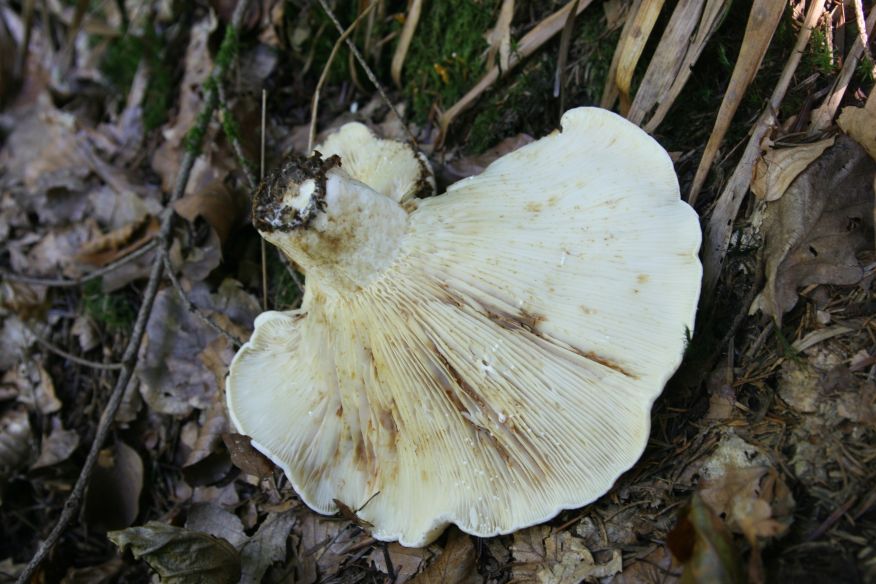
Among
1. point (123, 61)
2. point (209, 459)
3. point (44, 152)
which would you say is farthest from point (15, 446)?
point (123, 61)

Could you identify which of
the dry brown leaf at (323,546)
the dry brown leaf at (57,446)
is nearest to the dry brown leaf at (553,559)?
the dry brown leaf at (323,546)

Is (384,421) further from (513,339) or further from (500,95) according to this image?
(500,95)

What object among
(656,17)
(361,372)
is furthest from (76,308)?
(656,17)

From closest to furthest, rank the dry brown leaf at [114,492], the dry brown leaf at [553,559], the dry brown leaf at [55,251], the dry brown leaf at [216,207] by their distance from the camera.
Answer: the dry brown leaf at [553,559] < the dry brown leaf at [114,492] < the dry brown leaf at [216,207] < the dry brown leaf at [55,251]

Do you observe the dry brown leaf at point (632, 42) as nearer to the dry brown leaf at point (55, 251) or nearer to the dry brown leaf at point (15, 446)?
the dry brown leaf at point (55, 251)

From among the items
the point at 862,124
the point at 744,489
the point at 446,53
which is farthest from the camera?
the point at 446,53

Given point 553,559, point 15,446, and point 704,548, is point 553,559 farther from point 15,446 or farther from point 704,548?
point 15,446
